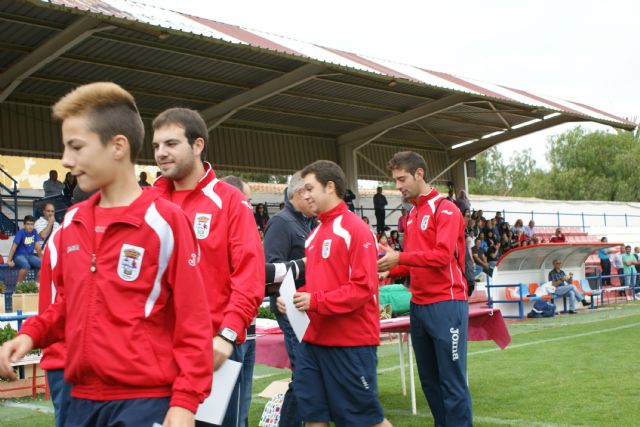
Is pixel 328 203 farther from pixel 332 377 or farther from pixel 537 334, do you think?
pixel 537 334

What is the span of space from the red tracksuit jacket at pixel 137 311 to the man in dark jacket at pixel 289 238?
10.9ft

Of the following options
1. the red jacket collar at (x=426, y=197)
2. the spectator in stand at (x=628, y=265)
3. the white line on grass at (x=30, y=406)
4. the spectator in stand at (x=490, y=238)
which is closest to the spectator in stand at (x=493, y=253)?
the spectator in stand at (x=490, y=238)

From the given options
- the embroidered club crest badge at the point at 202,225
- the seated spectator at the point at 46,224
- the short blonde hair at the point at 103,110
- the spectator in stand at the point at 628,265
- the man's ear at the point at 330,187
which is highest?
the seated spectator at the point at 46,224

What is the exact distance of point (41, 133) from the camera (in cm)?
2436

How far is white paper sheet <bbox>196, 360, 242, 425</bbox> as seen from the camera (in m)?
3.25

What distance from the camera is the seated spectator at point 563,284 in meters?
22.6

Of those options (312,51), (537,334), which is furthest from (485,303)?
(312,51)

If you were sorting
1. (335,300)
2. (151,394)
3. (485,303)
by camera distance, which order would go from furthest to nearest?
(485,303) → (335,300) → (151,394)

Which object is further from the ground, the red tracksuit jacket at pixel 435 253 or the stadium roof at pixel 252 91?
the stadium roof at pixel 252 91

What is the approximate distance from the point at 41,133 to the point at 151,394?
75.4 ft

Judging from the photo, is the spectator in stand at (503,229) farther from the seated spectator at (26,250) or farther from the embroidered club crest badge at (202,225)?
the embroidered club crest badge at (202,225)

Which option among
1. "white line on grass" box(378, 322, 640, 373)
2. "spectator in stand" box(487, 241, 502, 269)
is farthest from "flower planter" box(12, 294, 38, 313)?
"spectator in stand" box(487, 241, 502, 269)

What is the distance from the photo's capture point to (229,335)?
3.63 m

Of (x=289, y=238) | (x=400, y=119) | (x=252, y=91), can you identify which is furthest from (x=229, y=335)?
(x=400, y=119)
